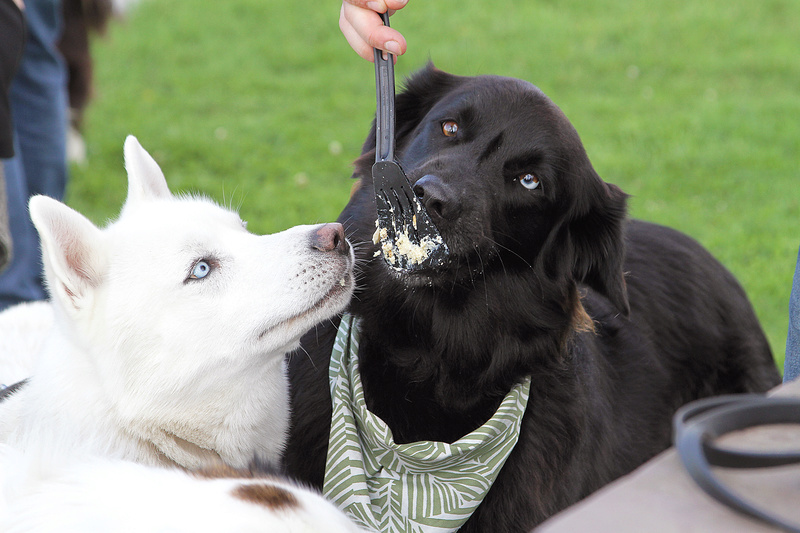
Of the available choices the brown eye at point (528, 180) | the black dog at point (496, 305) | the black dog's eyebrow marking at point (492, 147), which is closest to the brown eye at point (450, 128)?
the black dog at point (496, 305)

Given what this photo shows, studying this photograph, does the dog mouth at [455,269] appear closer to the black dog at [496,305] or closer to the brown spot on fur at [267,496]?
the black dog at [496,305]

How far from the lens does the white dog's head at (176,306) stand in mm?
1839

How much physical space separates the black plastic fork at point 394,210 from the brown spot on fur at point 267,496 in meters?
0.86

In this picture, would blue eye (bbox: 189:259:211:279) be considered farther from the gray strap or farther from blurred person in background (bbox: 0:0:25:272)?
the gray strap

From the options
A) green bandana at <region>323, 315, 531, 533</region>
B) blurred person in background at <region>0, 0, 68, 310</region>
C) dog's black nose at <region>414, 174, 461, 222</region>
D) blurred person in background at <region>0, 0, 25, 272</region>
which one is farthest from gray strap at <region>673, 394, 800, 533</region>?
blurred person in background at <region>0, 0, 68, 310</region>

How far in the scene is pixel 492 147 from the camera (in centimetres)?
220

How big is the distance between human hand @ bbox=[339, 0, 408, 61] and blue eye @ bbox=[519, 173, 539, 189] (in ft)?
1.67

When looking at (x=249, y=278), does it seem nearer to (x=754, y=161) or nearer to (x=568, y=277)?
(x=568, y=277)

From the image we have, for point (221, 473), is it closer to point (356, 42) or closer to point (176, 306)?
point (176, 306)

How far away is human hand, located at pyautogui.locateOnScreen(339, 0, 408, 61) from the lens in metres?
2.05

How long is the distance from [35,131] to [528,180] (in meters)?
3.17

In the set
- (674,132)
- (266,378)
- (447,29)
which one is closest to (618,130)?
(674,132)

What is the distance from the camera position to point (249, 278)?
1.90 meters

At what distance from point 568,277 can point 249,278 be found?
1.01m
